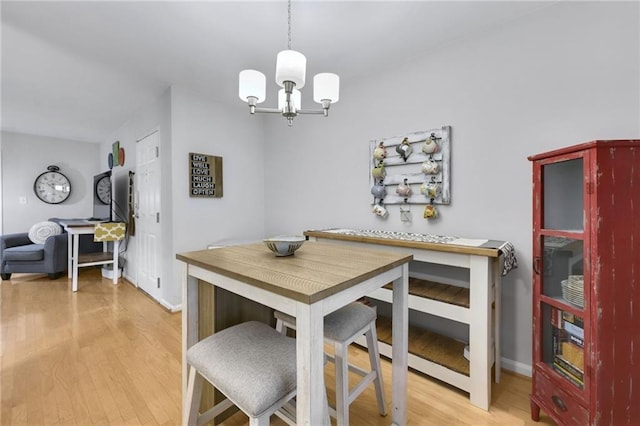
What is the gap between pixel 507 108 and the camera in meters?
1.77

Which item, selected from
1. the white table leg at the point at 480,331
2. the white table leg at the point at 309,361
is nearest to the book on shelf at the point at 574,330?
the white table leg at the point at 480,331

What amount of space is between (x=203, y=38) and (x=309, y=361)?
2217mm

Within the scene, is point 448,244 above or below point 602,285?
above

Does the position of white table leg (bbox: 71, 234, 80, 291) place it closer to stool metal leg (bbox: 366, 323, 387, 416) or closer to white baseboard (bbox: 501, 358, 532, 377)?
stool metal leg (bbox: 366, 323, 387, 416)

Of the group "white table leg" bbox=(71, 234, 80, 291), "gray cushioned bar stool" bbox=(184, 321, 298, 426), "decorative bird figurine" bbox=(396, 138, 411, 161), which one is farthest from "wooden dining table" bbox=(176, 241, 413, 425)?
"white table leg" bbox=(71, 234, 80, 291)

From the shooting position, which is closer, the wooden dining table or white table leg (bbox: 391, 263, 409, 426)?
the wooden dining table

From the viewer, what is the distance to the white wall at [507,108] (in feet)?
4.83

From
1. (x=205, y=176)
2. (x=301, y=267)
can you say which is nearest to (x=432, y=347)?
(x=301, y=267)

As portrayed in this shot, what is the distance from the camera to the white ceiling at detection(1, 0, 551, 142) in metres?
1.68

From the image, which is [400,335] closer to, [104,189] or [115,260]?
[115,260]

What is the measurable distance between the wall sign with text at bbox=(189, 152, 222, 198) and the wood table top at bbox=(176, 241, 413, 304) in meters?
1.75

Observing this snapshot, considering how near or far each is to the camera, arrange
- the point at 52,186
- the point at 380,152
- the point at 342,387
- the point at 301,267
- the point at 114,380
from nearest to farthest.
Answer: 1. the point at 301,267
2. the point at 342,387
3. the point at 114,380
4. the point at 380,152
5. the point at 52,186

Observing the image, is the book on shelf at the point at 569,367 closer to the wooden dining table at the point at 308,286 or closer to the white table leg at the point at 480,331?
the white table leg at the point at 480,331

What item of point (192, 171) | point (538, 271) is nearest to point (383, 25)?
point (538, 271)
